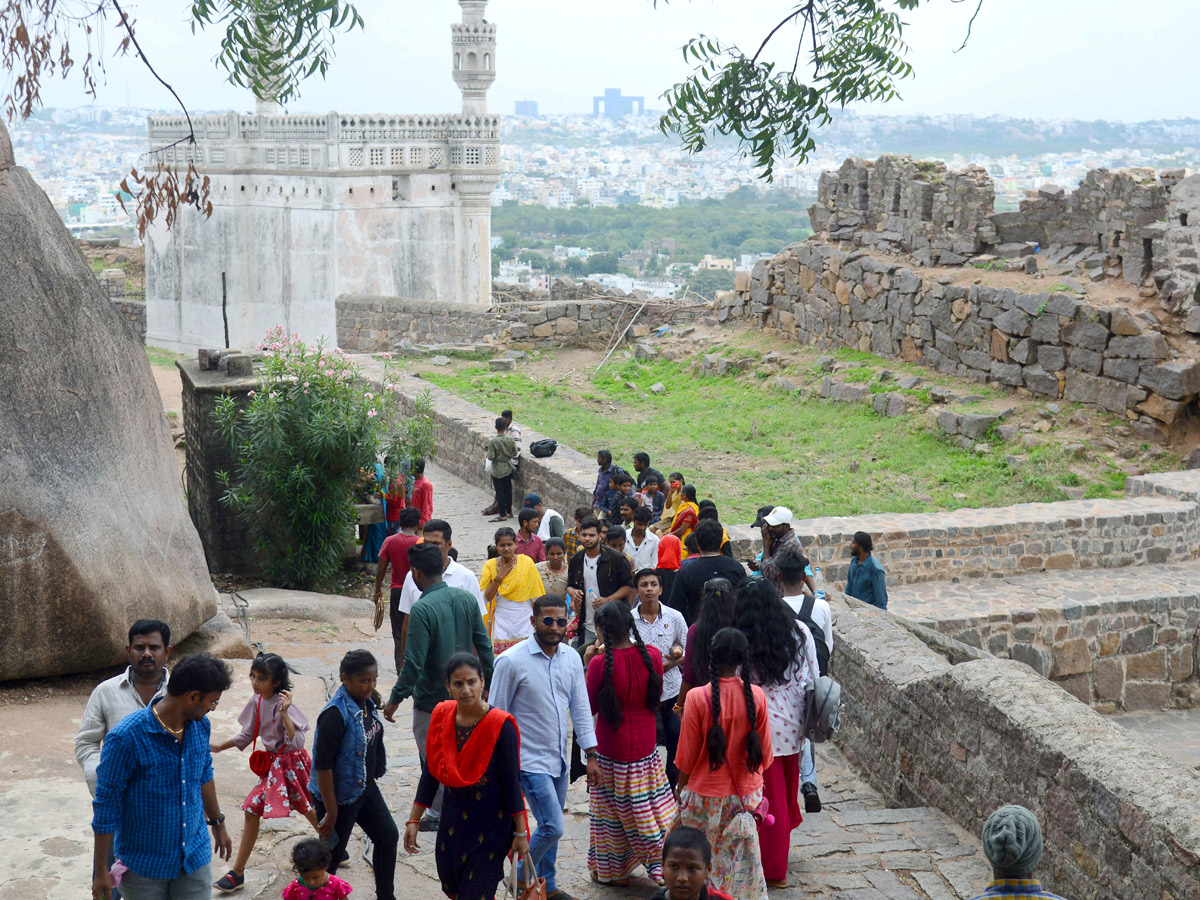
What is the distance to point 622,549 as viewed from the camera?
7.39 metres

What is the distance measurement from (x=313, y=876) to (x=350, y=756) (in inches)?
25.5

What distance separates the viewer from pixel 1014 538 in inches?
432

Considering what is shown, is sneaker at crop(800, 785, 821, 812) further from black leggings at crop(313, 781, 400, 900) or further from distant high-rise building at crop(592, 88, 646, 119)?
distant high-rise building at crop(592, 88, 646, 119)

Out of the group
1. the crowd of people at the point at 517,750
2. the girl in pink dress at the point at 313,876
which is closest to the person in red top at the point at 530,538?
the crowd of people at the point at 517,750

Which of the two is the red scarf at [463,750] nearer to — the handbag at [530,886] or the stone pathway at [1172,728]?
the handbag at [530,886]

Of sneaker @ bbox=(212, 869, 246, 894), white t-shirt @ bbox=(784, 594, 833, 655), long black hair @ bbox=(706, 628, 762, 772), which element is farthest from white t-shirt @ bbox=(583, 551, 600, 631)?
sneaker @ bbox=(212, 869, 246, 894)

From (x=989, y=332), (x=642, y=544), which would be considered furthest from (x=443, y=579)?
(x=989, y=332)

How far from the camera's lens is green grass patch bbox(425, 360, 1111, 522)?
13.0m

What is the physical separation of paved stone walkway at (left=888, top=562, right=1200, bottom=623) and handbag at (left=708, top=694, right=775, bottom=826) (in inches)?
196

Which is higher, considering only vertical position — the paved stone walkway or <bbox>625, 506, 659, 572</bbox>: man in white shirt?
<bbox>625, 506, 659, 572</bbox>: man in white shirt

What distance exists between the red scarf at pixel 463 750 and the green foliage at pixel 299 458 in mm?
6230

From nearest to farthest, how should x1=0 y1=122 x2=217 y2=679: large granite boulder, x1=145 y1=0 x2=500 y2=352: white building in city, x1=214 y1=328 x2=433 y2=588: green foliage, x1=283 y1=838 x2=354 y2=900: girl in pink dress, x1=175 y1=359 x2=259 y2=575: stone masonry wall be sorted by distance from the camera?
x1=283 y1=838 x2=354 y2=900: girl in pink dress, x1=0 y1=122 x2=217 y2=679: large granite boulder, x1=214 y1=328 x2=433 y2=588: green foliage, x1=175 y1=359 x2=259 y2=575: stone masonry wall, x1=145 y1=0 x2=500 y2=352: white building in city

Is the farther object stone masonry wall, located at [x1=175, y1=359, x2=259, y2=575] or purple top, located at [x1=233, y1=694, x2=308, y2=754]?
stone masonry wall, located at [x1=175, y1=359, x2=259, y2=575]

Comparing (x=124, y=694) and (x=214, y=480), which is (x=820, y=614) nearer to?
(x=124, y=694)
